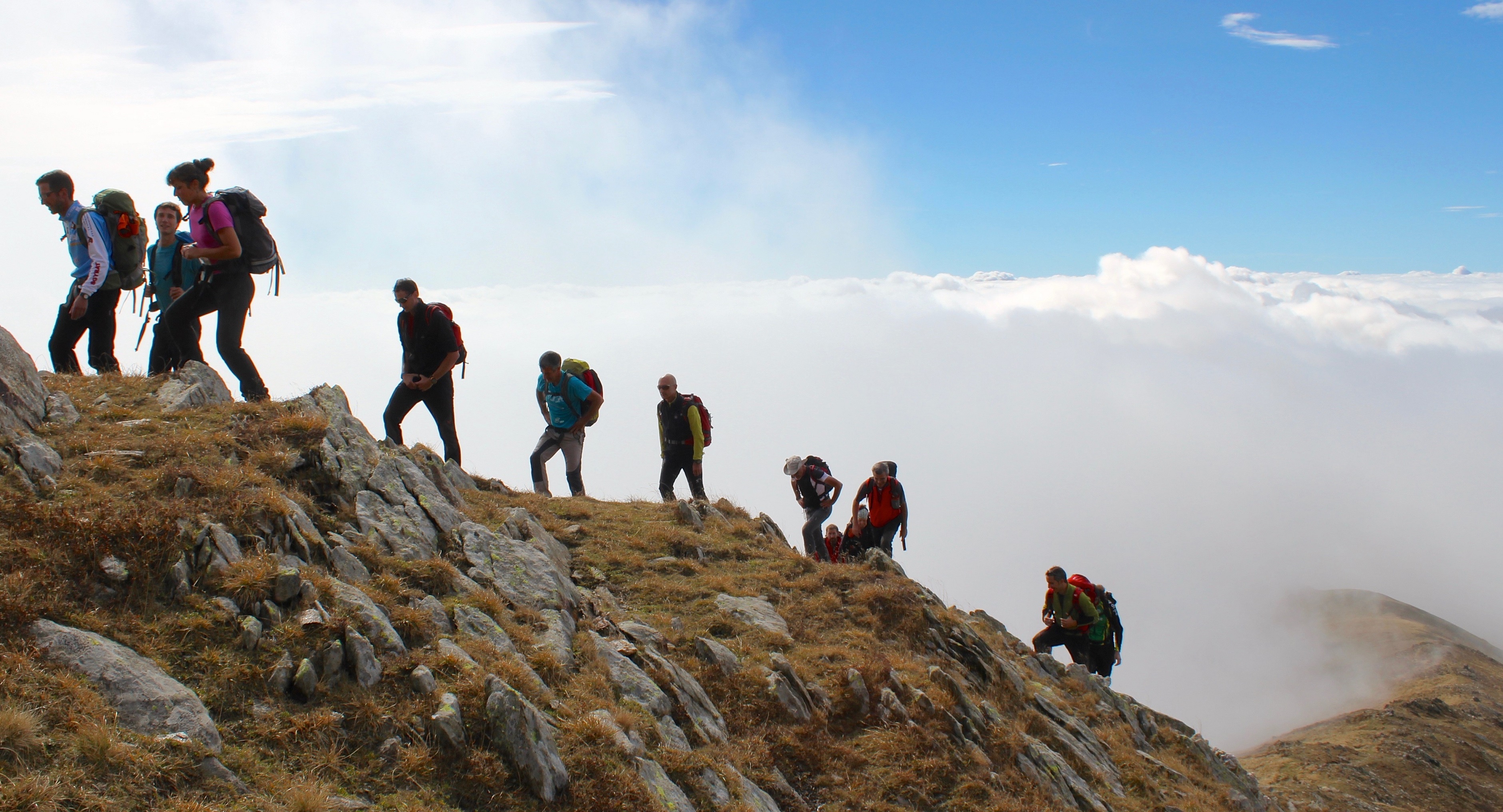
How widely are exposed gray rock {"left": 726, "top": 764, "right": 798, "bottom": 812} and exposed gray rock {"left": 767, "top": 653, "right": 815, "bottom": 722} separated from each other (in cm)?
146

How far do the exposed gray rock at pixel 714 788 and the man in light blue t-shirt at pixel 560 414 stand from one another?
7.94 m

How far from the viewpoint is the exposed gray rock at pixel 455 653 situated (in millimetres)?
7367

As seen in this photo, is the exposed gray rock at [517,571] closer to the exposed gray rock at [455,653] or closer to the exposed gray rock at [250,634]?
the exposed gray rock at [455,653]

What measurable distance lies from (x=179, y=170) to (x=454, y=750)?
7.44 meters

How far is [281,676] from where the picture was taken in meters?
Answer: 6.45

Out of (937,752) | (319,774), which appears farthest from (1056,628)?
(319,774)

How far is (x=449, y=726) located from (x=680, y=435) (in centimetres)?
981

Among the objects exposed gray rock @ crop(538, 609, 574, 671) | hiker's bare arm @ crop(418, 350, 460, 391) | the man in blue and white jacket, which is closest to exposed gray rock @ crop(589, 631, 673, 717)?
exposed gray rock @ crop(538, 609, 574, 671)

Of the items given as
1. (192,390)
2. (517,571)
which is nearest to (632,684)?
(517,571)

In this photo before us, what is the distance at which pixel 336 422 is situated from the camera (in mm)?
10922

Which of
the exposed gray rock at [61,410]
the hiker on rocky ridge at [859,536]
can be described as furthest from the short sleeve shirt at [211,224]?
the hiker on rocky ridge at [859,536]

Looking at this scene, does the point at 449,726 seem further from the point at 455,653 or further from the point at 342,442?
the point at 342,442

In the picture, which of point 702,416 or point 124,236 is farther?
point 702,416

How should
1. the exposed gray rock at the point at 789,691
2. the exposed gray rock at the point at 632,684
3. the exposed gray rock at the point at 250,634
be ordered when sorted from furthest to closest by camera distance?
1. the exposed gray rock at the point at 789,691
2. the exposed gray rock at the point at 632,684
3. the exposed gray rock at the point at 250,634
